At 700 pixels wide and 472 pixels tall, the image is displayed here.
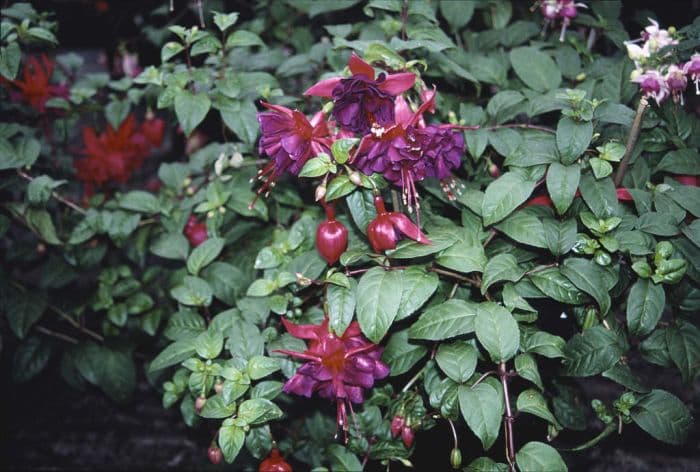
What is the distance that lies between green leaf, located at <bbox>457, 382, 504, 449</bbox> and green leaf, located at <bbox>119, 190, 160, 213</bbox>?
2.53ft

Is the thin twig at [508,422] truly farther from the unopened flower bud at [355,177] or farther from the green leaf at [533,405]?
the unopened flower bud at [355,177]

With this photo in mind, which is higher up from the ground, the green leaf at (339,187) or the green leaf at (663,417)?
the green leaf at (339,187)

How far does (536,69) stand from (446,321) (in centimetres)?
60

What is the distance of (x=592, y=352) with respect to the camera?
96 cm

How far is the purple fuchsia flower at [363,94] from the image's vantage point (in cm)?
87

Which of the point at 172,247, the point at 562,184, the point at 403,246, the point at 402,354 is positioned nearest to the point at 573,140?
the point at 562,184

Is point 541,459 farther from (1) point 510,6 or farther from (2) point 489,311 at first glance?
(1) point 510,6

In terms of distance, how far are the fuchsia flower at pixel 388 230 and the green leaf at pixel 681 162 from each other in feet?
1.47

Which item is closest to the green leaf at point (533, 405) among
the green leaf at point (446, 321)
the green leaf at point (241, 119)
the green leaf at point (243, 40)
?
the green leaf at point (446, 321)

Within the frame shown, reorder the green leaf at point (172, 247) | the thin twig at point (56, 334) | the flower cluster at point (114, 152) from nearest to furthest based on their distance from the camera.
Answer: the green leaf at point (172, 247) < the thin twig at point (56, 334) < the flower cluster at point (114, 152)

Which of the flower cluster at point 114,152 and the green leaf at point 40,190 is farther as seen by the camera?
the flower cluster at point 114,152

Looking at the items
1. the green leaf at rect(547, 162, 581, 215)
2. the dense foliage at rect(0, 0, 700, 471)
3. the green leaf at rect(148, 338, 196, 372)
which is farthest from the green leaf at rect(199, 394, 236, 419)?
the green leaf at rect(547, 162, 581, 215)

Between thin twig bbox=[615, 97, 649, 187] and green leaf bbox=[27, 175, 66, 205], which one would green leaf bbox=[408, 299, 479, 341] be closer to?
thin twig bbox=[615, 97, 649, 187]

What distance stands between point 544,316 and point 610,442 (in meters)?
0.54
